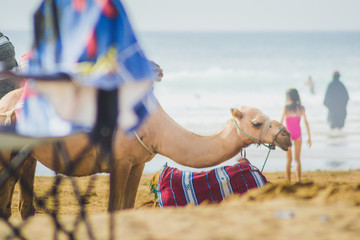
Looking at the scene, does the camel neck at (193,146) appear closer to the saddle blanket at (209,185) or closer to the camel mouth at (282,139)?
the camel mouth at (282,139)

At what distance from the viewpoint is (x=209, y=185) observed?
6.11 meters

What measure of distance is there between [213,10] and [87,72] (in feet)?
256

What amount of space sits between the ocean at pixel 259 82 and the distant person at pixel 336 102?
42cm

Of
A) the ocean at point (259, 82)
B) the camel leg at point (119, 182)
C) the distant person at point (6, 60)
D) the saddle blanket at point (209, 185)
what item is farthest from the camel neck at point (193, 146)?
the ocean at point (259, 82)

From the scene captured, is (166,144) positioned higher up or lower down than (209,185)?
higher up

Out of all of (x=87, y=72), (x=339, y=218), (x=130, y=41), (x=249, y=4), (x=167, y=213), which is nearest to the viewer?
(x=87, y=72)

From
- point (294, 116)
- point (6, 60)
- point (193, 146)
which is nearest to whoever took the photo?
point (193, 146)

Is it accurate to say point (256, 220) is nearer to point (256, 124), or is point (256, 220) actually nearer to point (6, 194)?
point (256, 124)

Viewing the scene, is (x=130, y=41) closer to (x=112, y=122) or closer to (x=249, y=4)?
(x=112, y=122)

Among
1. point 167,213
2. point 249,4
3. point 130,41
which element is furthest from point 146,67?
point 249,4

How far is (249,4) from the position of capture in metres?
77.7

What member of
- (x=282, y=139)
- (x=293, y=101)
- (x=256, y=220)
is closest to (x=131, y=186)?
(x=282, y=139)

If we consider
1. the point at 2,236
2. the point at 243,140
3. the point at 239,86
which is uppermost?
the point at 243,140

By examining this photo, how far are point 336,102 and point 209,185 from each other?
41.9 ft
